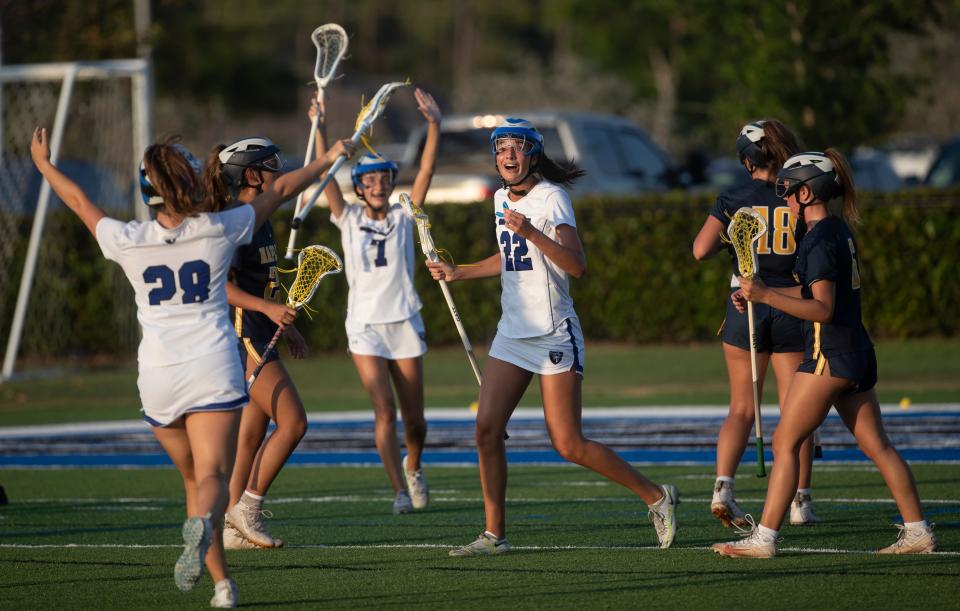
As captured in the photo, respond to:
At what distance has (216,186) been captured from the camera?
7.59m

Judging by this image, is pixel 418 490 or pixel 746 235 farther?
pixel 418 490

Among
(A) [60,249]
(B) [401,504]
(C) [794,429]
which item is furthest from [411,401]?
(A) [60,249]

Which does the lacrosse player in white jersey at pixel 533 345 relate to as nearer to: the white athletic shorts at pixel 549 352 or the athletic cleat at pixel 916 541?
the white athletic shorts at pixel 549 352

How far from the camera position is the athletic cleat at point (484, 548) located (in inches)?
301

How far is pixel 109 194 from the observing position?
19953 millimetres

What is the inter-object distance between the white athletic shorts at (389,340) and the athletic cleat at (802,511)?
266cm

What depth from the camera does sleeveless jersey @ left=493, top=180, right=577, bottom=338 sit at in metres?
7.54

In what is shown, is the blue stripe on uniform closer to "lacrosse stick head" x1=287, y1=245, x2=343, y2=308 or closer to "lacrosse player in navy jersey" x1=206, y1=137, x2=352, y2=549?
"lacrosse stick head" x1=287, y1=245, x2=343, y2=308

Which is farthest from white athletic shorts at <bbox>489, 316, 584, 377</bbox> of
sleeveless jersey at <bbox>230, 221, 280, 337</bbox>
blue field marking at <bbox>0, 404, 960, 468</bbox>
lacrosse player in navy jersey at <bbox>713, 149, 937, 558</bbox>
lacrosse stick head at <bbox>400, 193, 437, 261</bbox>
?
blue field marking at <bbox>0, 404, 960, 468</bbox>

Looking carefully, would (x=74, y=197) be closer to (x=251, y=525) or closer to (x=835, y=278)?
(x=251, y=525)

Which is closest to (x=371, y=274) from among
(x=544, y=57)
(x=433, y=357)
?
(x=433, y=357)

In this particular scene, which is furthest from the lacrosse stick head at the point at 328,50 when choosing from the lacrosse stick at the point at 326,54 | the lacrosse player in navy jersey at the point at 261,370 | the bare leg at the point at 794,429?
the bare leg at the point at 794,429

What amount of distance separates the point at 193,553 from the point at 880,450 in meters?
3.44

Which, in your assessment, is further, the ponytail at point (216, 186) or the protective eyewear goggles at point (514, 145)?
the protective eyewear goggles at point (514, 145)
